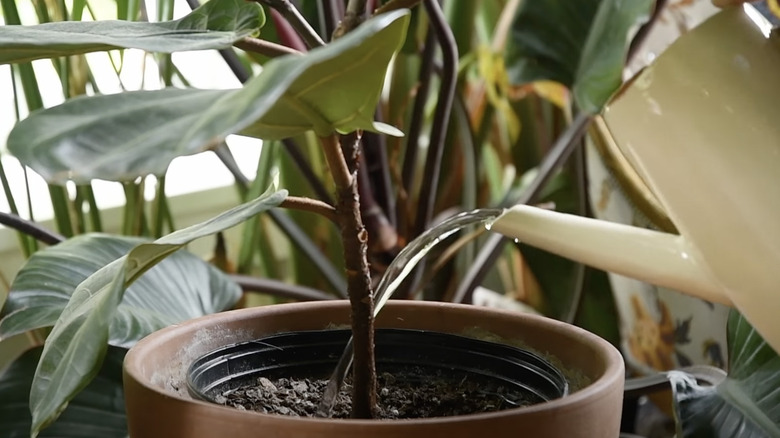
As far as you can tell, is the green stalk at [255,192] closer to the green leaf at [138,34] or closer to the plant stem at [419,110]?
the plant stem at [419,110]

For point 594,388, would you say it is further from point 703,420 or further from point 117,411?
point 117,411

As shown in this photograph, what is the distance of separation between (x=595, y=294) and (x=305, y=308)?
635mm

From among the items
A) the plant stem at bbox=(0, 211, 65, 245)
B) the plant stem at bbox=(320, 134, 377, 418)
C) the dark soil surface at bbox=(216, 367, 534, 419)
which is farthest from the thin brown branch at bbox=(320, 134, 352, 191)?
the plant stem at bbox=(0, 211, 65, 245)

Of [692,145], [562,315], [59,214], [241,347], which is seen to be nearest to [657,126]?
[692,145]

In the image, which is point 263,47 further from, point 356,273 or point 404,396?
point 404,396

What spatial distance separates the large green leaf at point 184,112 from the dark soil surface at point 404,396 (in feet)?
0.62

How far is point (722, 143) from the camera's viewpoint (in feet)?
1.26

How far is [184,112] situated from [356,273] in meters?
0.15

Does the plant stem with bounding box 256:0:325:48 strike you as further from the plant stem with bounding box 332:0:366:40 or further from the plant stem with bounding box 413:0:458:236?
the plant stem with bounding box 413:0:458:236

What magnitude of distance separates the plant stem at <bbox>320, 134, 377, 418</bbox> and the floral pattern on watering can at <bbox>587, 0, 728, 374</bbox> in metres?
0.44

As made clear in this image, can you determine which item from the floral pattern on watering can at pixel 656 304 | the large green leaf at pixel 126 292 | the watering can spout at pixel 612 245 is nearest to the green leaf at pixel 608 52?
the floral pattern on watering can at pixel 656 304

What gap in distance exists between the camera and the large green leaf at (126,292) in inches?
20.0

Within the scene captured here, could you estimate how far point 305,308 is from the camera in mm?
489

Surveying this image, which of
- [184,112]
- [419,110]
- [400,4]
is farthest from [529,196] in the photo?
[184,112]
